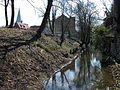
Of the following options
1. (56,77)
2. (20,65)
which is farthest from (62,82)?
(20,65)

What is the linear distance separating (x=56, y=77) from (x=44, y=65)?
1.62 m

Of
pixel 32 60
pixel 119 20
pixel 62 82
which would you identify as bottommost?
pixel 62 82

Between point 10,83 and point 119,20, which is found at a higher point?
point 119,20

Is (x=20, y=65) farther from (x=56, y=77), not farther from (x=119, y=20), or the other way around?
(x=119, y=20)

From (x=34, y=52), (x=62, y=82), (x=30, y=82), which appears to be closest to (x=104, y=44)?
(x=34, y=52)

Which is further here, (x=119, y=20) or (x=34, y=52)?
(x=34, y=52)

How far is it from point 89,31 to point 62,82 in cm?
4617

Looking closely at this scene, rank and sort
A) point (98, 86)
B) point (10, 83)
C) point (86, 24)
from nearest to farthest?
point (10, 83)
point (98, 86)
point (86, 24)

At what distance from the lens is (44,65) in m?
16.5

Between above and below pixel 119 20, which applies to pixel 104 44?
below

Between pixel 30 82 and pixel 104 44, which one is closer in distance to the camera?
pixel 30 82

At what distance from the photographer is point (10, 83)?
10.3 m

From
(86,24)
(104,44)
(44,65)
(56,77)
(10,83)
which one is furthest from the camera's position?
(86,24)

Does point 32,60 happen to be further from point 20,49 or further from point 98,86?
point 98,86
